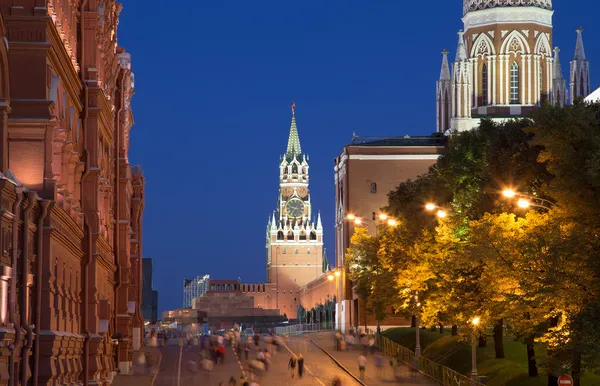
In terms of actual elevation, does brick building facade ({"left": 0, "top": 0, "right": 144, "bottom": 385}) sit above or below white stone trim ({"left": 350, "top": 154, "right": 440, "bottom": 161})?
below

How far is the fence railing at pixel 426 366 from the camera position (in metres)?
59.4

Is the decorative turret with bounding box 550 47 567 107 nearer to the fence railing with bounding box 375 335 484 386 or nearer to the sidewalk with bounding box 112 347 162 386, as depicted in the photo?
the fence railing with bounding box 375 335 484 386

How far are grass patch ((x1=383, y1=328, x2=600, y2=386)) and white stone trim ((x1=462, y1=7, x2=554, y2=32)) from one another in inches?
2226

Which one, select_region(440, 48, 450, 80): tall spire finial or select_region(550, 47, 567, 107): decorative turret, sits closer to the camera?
select_region(550, 47, 567, 107): decorative turret

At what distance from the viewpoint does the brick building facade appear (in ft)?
101

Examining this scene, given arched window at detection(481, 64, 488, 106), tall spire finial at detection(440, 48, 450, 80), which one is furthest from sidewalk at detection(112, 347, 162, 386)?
arched window at detection(481, 64, 488, 106)

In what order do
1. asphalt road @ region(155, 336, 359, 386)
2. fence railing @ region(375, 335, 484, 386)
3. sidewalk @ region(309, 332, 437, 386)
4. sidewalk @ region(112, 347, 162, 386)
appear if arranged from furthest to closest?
1. asphalt road @ region(155, 336, 359, 386)
2. sidewalk @ region(309, 332, 437, 386)
3. sidewalk @ region(112, 347, 162, 386)
4. fence railing @ region(375, 335, 484, 386)

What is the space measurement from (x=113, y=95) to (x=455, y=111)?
3149 inches

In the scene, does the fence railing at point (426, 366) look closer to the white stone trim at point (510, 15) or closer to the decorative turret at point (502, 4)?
the white stone trim at point (510, 15)

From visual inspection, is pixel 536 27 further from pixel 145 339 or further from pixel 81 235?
pixel 81 235

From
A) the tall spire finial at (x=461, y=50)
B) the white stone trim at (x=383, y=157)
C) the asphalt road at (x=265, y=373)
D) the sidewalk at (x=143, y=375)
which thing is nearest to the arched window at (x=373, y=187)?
the white stone trim at (x=383, y=157)

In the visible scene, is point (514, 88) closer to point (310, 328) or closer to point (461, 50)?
point (461, 50)

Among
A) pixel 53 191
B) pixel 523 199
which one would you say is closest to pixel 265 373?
pixel 523 199

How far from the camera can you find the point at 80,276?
46531 millimetres
